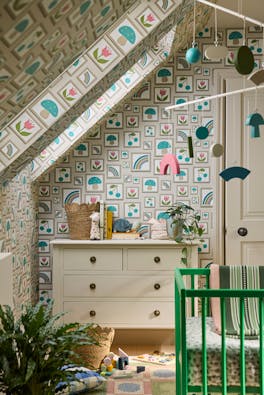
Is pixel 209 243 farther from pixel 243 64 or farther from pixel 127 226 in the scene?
pixel 243 64

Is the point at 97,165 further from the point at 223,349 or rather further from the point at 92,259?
the point at 223,349

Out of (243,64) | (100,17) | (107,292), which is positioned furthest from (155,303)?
(100,17)

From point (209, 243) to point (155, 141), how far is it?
37.5 inches

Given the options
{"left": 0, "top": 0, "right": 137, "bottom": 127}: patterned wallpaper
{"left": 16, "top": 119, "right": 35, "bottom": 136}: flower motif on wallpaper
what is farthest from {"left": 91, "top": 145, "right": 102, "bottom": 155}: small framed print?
{"left": 0, "top": 0, "right": 137, "bottom": 127}: patterned wallpaper

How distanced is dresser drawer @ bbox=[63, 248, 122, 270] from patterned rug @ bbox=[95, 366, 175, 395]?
2.84 ft

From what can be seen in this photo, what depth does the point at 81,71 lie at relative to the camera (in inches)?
113

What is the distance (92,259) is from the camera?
14.9 ft

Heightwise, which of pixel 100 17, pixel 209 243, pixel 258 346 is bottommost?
pixel 258 346

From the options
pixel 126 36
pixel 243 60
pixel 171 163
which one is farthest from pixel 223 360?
pixel 171 163

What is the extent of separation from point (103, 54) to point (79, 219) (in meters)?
2.07

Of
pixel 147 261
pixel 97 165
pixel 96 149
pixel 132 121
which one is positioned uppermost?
pixel 132 121

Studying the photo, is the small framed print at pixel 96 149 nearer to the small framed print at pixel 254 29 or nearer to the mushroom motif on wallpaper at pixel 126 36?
the small framed print at pixel 254 29

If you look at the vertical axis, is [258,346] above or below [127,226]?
below

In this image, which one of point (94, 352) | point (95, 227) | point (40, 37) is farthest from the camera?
point (95, 227)
